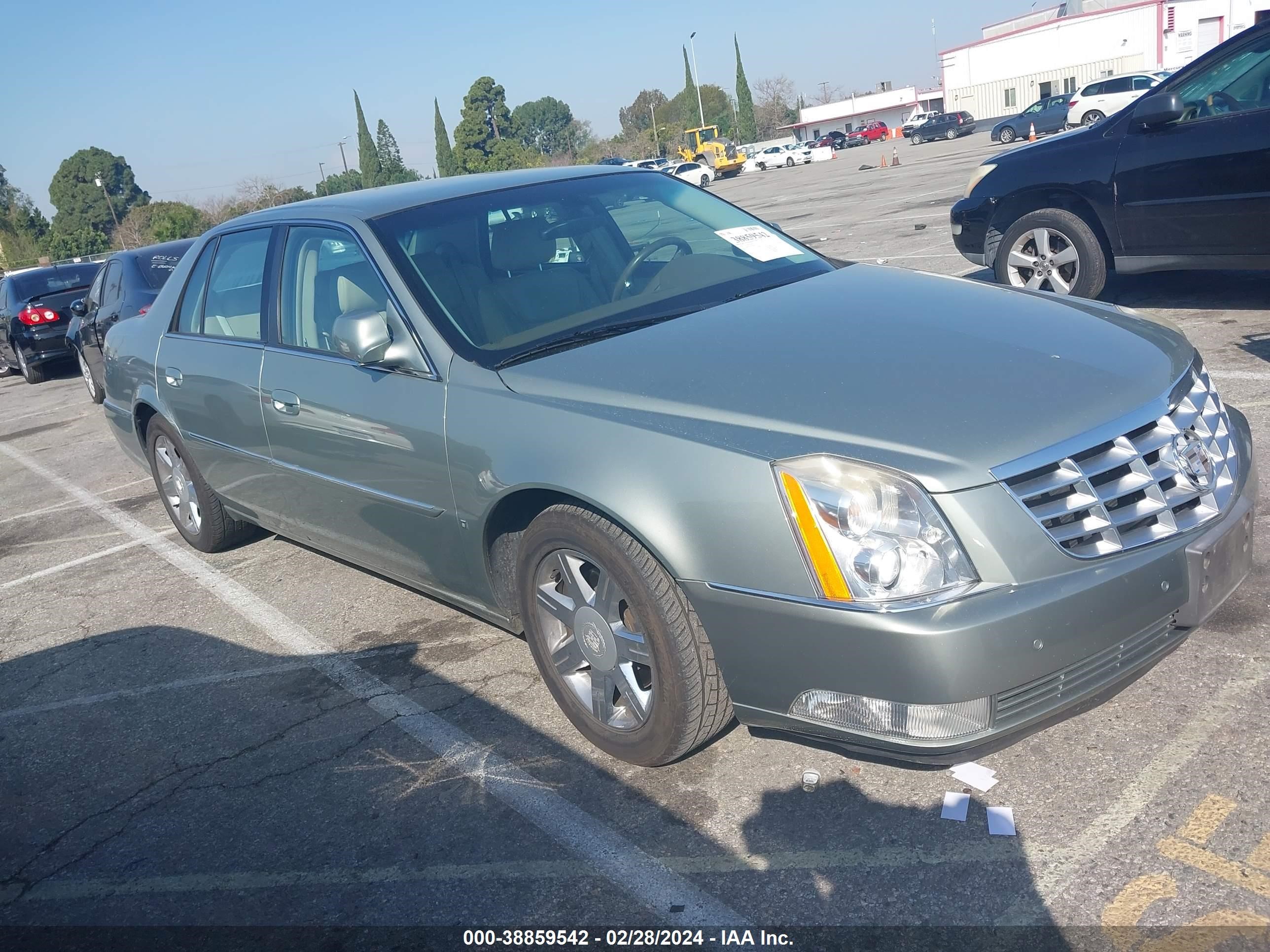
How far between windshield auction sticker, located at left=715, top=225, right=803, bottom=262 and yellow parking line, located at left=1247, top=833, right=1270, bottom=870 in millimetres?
2539

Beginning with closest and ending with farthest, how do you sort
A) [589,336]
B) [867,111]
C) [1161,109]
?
[589,336], [1161,109], [867,111]

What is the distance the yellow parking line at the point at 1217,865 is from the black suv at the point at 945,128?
186 feet

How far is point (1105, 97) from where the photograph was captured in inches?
1492

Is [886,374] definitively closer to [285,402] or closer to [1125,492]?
[1125,492]

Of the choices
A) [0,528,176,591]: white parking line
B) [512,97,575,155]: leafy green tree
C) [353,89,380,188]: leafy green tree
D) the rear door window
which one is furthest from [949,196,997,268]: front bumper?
[512,97,575,155]: leafy green tree

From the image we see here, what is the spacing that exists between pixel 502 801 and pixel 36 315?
48.4ft

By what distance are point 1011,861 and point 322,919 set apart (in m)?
1.67

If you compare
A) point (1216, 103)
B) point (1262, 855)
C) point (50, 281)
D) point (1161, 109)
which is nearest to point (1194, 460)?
point (1262, 855)

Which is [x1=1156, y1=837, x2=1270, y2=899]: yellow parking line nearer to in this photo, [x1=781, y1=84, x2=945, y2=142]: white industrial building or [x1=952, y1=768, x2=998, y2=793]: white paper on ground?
[x1=952, y1=768, x2=998, y2=793]: white paper on ground

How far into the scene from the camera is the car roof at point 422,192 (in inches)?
163

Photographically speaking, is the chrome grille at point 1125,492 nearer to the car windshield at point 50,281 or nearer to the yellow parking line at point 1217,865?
the yellow parking line at point 1217,865

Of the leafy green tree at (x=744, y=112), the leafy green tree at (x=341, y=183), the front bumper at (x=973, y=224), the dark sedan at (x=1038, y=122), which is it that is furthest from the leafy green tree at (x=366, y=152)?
the front bumper at (x=973, y=224)

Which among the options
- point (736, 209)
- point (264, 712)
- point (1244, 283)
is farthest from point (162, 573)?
point (1244, 283)

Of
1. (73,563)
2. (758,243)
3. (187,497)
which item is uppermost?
(758,243)
